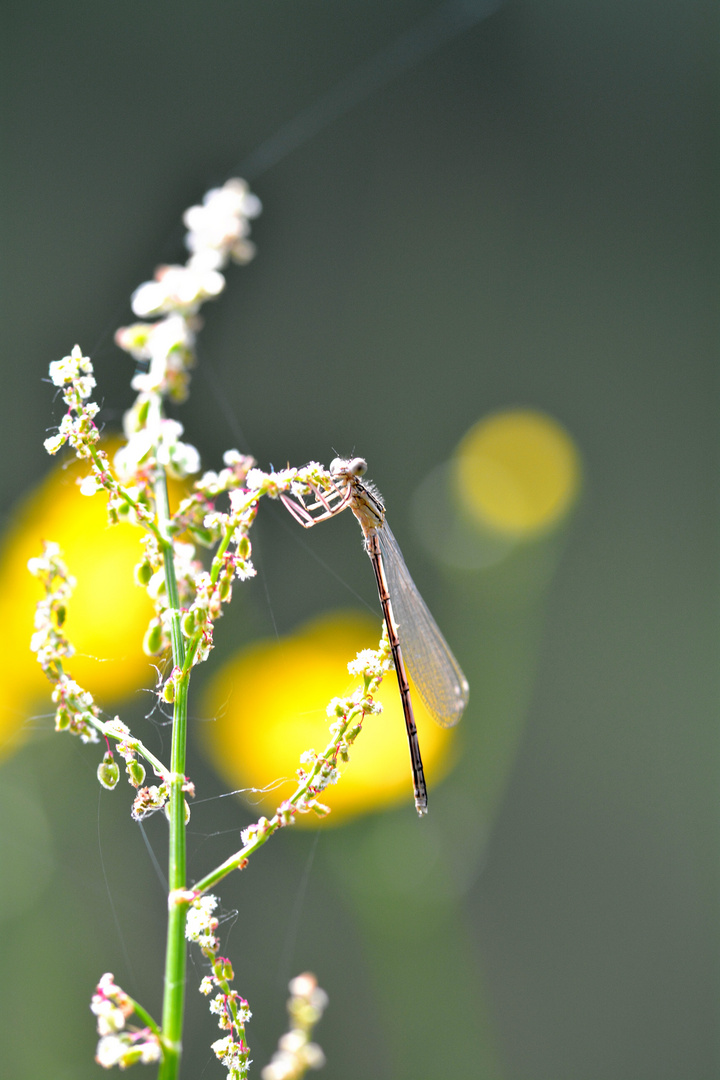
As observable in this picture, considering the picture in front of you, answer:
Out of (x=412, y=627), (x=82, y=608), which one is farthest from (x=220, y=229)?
(x=82, y=608)

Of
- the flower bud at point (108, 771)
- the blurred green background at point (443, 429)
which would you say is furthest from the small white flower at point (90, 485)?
the blurred green background at point (443, 429)

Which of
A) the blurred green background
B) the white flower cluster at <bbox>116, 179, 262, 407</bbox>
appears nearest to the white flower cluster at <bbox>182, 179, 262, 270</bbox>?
the white flower cluster at <bbox>116, 179, 262, 407</bbox>

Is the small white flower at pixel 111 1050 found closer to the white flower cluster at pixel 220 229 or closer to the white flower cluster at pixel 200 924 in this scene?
the white flower cluster at pixel 200 924

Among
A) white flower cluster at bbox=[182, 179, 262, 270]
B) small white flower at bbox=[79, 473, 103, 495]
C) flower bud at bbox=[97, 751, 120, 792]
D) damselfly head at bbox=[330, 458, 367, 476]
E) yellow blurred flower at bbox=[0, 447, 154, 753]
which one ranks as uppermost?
yellow blurred flower at bbox=[0, 447, 154, 753]

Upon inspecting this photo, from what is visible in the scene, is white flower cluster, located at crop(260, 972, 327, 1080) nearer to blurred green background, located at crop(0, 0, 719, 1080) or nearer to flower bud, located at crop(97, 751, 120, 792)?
flower bud, located at crop(97, 751, 120, 792)

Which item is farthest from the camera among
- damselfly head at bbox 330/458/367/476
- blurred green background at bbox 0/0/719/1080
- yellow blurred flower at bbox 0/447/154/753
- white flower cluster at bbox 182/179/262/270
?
blurred green background at bbox 0/0/719/1080

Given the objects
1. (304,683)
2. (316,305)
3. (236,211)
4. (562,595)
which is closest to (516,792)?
(562,595)

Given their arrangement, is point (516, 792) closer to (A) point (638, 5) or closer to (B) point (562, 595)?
(B) point (562, 595)
